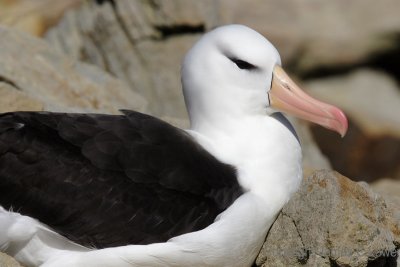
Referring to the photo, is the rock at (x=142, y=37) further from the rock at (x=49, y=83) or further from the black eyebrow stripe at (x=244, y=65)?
the black eyebrow stripe at (x=244, y=65)

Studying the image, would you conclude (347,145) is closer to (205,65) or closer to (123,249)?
(205,65)

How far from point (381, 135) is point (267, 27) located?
2481 mm

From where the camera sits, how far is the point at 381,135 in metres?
13.6

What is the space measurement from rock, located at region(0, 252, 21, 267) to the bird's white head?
1578 mm

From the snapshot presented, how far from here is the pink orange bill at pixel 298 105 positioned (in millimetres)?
6945

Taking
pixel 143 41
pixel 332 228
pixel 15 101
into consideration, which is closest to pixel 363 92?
pixel 143 41

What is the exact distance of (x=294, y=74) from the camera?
15.7m

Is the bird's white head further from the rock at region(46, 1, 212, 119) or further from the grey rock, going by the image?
the grey rock

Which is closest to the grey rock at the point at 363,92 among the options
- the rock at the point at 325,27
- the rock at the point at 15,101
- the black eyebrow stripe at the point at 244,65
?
the rock at the point at 325,27

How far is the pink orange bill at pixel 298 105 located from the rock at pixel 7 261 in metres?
1.89

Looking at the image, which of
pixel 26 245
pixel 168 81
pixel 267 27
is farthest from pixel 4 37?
pixel 267 27

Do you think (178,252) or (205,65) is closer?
(178,252)

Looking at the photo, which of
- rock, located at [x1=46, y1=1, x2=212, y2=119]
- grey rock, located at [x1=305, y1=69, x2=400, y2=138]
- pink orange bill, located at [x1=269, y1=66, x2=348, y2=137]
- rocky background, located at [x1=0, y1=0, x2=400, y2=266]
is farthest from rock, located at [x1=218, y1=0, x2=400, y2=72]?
pink orange bill, located at [x1=269, y1=66, x2=348, y2=137]

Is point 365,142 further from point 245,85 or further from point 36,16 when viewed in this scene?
point 245,85
